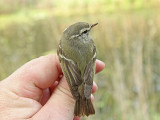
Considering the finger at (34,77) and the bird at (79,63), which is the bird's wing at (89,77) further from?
the finger at (34,77)

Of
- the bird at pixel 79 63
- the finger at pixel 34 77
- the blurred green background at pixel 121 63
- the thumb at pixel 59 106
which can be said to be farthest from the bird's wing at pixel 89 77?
the blurred green background at pixel 121 63

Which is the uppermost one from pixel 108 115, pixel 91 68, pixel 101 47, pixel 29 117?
pixel 91 68

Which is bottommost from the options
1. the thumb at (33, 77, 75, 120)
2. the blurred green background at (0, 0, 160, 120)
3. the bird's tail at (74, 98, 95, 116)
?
the blurred green background at (0, 0, 160, 120)

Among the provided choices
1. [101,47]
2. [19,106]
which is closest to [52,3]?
[101,47]

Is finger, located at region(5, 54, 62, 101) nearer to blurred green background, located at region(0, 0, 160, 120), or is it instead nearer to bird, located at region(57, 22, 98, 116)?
bird, located at region(57, 22, 98, 116)

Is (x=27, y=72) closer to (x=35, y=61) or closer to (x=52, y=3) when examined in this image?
(x=35, y=61)

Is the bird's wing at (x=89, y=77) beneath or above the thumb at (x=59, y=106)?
above

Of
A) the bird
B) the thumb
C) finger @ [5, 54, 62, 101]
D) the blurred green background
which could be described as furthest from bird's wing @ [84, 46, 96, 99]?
the blurred green background

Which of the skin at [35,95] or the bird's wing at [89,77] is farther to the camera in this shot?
the bird's wing at [89,77]
